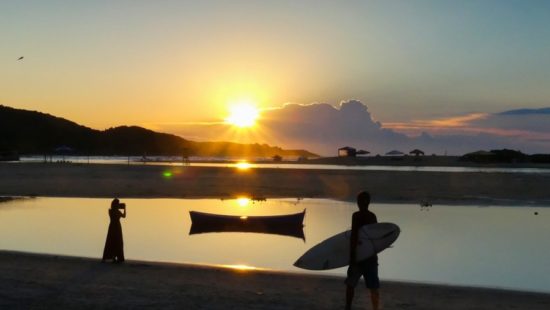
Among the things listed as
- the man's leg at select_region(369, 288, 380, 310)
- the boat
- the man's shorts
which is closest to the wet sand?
the man's leg at select_region(369, 288, 380, 310)

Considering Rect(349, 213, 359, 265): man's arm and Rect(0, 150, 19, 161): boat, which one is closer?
Rect(349, 213, 359, 265): man's arm

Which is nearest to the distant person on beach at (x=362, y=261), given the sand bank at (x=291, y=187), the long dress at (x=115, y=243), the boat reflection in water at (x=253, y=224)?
the long dress at (x=115, y=243)

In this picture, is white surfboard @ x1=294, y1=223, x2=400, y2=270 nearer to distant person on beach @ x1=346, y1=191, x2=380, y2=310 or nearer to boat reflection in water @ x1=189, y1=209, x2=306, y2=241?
distant person on beach @ x1=346, y1=191, x2=380, y2=310

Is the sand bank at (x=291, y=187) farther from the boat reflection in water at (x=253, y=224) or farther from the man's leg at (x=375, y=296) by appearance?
the man's leg at (x=375, y=296)

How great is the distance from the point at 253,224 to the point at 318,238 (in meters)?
3.46

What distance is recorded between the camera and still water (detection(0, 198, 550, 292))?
1888 centimetres

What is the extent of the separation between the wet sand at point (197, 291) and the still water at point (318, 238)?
10.4 ft

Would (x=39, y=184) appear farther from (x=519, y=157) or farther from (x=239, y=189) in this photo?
(x=519, y=157)

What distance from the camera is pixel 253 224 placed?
90.0ft

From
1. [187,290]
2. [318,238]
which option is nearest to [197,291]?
[187,290]

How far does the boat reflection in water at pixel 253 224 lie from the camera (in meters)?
27.4

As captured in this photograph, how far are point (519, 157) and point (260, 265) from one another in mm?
118842

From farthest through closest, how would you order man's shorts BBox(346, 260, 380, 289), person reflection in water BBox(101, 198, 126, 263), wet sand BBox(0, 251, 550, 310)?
person reflection in water BBox(101, 198, 126, 263), wet sand BBox(0, 251, 550, 310), man's shorts BBox(346, 260, 380, 289)

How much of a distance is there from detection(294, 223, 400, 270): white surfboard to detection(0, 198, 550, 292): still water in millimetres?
5800
